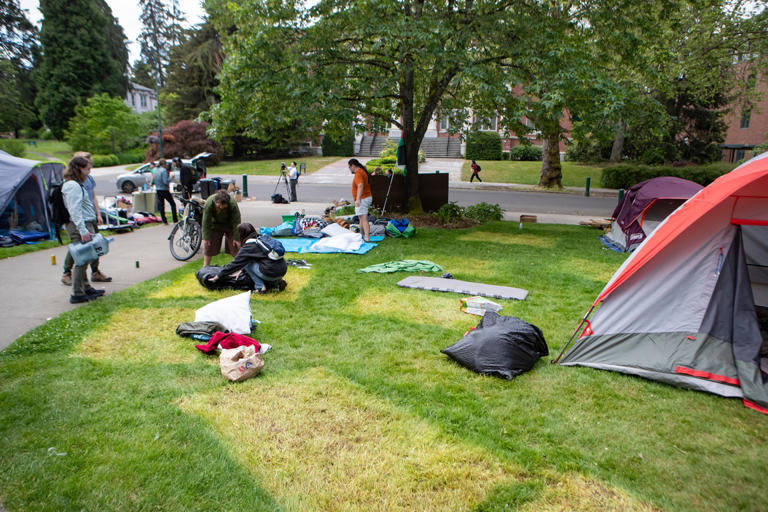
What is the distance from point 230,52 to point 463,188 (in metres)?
15.6

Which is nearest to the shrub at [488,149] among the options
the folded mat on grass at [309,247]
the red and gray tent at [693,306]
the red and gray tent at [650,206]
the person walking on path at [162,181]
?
the red and gray tent at [650,206]

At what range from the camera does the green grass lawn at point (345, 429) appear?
10.7 feet

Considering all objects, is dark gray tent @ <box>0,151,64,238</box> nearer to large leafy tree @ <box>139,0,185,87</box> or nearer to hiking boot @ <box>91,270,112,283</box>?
hiking boot @ <box>91,270,112,283</box>

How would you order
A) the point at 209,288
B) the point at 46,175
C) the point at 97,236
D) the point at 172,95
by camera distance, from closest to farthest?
the point at 97,236 < the point at 209,288 < the point at 46,175 < the point at 172,95

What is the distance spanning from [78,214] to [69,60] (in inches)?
1781

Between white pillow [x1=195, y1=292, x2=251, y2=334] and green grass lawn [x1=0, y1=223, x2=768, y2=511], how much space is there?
0.76ft

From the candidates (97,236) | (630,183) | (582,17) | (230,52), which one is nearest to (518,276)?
(97,236)

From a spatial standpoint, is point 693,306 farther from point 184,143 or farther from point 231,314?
point 184,143

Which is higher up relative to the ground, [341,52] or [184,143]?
[341,52]

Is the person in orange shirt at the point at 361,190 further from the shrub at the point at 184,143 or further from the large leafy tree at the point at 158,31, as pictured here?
the large leafy tree at the point at 158,31

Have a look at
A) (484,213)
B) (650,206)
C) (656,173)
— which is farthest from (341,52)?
(656,173)

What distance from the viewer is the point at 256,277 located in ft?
24.3

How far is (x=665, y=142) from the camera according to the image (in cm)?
2872

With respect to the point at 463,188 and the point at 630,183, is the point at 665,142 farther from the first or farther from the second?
the point at 463,188
